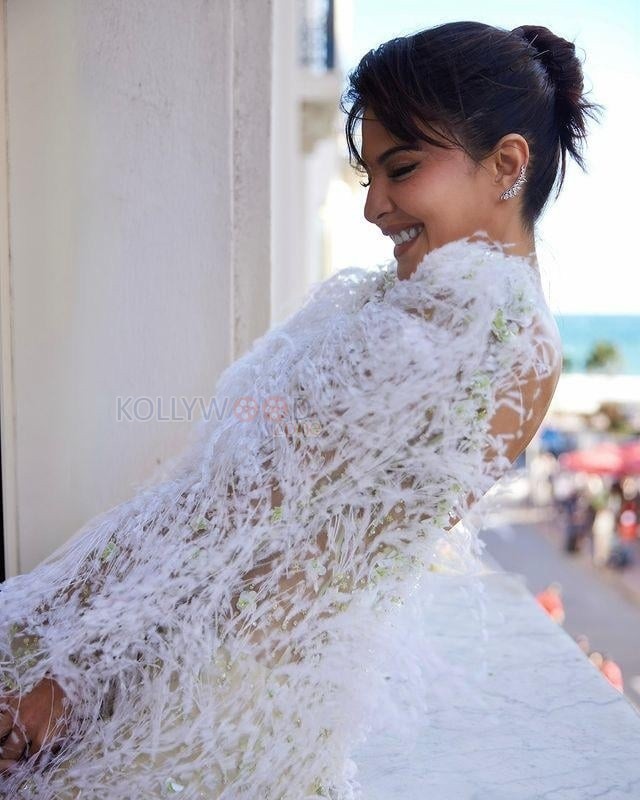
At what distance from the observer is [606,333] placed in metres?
49.9

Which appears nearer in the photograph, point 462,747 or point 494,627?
point 462,747

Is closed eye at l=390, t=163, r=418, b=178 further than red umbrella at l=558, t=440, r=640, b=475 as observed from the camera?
No

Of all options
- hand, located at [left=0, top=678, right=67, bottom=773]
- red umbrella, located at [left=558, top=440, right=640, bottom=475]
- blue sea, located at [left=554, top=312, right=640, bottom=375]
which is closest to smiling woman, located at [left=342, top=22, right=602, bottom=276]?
hand, located at [left=0, top=678, right=67, bottom=773]

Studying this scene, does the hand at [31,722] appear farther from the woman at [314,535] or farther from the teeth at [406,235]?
the teeth at [406,235]

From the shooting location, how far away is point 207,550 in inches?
39.7

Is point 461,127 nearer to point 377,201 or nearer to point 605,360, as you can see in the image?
point 377,201

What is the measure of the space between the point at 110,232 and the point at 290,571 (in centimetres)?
118

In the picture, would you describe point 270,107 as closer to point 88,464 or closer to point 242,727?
point 88,464

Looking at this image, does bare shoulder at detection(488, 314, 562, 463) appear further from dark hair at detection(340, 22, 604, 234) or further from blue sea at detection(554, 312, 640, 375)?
blue sea at detection(554, 312, 640, 375)

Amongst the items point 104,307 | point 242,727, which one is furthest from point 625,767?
point 104,307

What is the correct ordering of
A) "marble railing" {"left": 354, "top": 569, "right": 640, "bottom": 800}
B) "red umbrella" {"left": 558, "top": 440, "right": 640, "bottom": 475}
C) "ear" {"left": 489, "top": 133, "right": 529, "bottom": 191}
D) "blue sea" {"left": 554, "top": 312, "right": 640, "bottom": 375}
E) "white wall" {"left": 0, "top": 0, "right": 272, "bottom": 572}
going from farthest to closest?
"blue sea" {"left": 554, "top": 312, "right": 640, "bottom": 375}
"red umbrella" {"left": 558, "top": 440, "right": 640, "bottom": 475}
"white wall" {"left": 0, "top": 0, "right": 272, "bottom": 572}
"marble railing" {"left": 354, "top": 569, "right": 640, "bottom": 800}
"ear" {"left": 489, "top": 133, "right": 529, "bottom": 191}

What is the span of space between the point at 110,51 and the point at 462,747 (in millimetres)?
1867

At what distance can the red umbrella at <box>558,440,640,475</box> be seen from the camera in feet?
36.1

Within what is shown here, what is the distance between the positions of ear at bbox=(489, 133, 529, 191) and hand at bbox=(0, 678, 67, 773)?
1.00m
